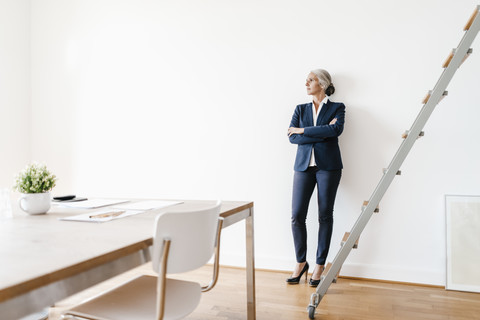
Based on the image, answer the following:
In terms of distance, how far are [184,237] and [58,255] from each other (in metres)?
0.36

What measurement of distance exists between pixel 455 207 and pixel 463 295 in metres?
0.65

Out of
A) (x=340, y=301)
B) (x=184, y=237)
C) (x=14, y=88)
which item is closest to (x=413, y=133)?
(x=340, y=301)

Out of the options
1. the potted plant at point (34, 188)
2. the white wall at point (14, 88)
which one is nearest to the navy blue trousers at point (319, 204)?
the potted plant at point (34, 188)

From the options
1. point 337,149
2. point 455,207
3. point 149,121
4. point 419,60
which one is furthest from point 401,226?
point 149,121

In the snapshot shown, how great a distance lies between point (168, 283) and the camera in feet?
4.77

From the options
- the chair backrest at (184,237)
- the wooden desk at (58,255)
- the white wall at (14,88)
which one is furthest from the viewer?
the white wall at (14,88)

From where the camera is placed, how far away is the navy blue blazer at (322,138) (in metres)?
2.73

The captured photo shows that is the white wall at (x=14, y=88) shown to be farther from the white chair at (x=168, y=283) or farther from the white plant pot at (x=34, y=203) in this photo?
the white chair at (x=168, y=283)

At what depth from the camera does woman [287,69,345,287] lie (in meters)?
2.76

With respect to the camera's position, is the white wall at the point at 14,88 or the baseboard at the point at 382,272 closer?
the baseboard at the point at 382,272

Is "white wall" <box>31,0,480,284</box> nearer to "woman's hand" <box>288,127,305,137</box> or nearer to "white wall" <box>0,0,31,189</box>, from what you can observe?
"white wall" <box>0,0,31,189</box>

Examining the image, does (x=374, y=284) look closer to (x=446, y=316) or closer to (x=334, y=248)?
(x=334, y=248)

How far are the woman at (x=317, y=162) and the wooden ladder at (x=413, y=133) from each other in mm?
676

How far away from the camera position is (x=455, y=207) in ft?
8.75
